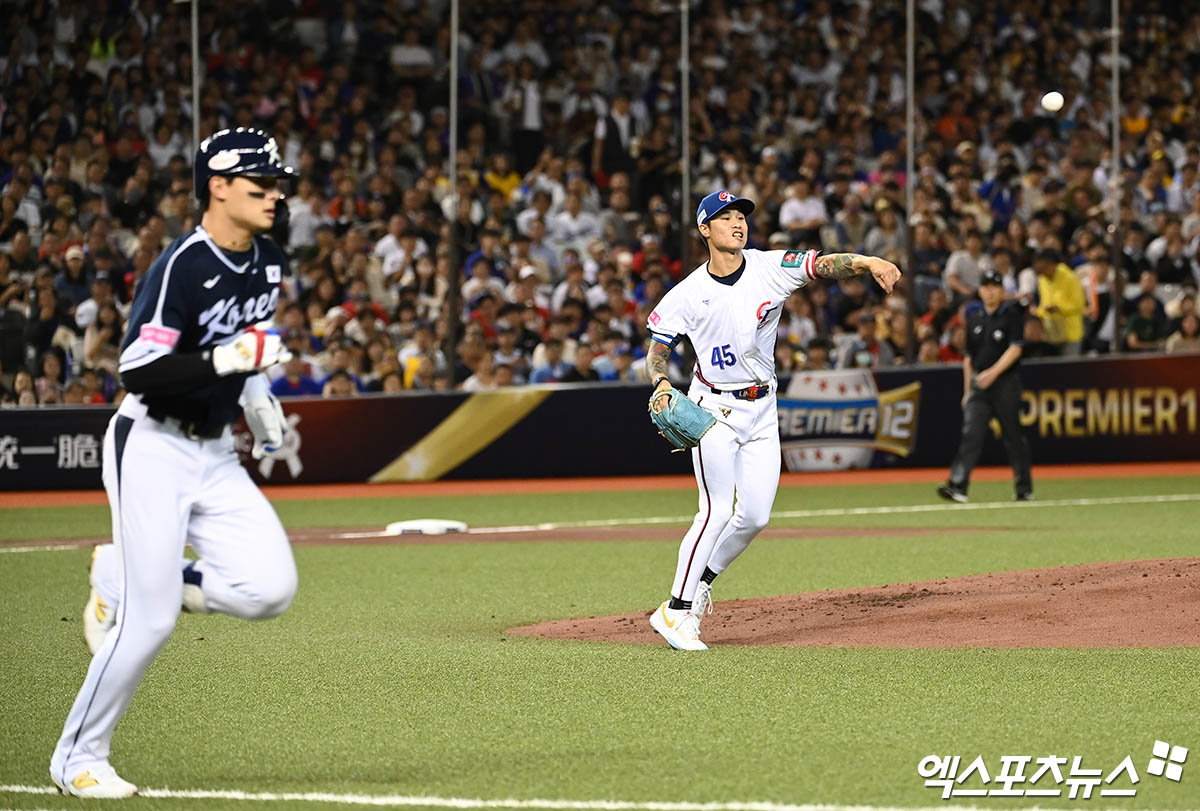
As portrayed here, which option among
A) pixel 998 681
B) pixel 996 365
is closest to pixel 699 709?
pixel 998 681

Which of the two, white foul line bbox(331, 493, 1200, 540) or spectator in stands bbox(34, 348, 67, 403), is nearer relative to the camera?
white foul line bbox(331, 493, 1200, 540)

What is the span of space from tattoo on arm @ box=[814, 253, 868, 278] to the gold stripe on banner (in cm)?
1127

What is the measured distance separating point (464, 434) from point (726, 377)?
1128 centimetres

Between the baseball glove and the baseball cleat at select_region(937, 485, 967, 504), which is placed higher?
the baseball glove

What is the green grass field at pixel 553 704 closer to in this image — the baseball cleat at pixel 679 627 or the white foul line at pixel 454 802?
the white foul line at pixel 454 802

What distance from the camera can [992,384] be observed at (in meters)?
16.4

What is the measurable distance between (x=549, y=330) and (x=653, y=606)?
10.3 meters

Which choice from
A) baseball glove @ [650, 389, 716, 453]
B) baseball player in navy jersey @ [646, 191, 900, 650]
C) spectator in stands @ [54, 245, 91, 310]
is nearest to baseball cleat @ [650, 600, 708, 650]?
baseball player in navy jersey @ [646, 191, 900, 650]

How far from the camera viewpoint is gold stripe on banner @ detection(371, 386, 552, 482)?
19.3 metres

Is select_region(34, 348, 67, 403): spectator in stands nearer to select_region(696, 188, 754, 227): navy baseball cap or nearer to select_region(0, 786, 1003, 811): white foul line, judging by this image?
select_region(696, 188, 754, 227): navy baseball cap

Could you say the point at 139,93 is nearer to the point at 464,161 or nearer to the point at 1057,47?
the point at 464,161

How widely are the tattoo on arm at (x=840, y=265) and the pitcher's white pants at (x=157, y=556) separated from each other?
3.54 m

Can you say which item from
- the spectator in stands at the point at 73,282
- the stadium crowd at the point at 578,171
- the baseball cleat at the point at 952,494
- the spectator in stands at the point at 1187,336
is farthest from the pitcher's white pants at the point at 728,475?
the spectator in stands at the point at 1187,336

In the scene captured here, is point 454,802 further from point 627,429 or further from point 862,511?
point 627,429
